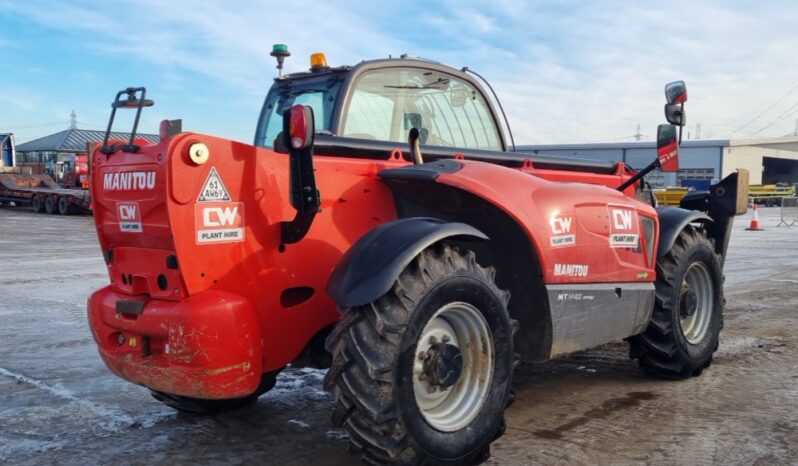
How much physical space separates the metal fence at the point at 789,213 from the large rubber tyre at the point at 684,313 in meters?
21.5

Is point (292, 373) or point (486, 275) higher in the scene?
point (486, 275)

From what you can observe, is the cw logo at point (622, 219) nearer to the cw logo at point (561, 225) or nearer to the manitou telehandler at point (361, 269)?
the manitou telehandler at point (361, 269)

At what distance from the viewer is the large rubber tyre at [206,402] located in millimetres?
4145

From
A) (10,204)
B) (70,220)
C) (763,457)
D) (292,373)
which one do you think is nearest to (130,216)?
(292,373)

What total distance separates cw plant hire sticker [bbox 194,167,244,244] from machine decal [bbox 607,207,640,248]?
2.28 meters

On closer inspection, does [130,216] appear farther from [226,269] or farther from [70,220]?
[70,220]

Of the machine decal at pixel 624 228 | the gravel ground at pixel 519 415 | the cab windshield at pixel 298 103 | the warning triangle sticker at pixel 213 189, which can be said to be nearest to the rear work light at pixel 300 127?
the warning triangle sticker at pixel 213 189

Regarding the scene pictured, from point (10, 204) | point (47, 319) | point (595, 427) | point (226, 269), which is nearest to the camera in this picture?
point (226, 269)

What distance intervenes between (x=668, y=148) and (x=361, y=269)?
2579 mm

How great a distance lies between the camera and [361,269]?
10.5 ft

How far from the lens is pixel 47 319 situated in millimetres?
7648

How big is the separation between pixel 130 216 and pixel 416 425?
1.60 metres

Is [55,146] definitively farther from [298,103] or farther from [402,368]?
[402,368]

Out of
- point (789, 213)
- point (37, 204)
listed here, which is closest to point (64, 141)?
point (37, 204)
